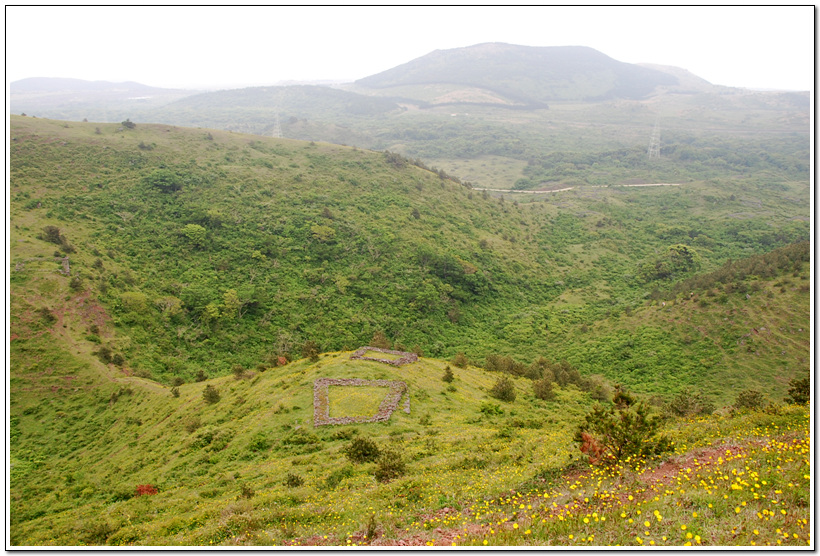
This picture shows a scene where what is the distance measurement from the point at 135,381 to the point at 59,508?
1572 cm

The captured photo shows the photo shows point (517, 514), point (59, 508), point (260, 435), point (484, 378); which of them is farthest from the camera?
point (484, 378)

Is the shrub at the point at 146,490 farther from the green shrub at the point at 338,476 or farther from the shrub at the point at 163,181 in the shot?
the shrub at the point at 163,181

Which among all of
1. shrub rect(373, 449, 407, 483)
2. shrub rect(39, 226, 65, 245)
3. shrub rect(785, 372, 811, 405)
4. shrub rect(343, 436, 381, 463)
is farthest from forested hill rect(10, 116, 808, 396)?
shrub rect(373, 449, 407, 483)

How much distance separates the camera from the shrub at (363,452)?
61.2 feet

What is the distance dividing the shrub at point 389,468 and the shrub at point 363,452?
1.36 m

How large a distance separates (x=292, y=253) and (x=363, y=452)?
4741 centimetres

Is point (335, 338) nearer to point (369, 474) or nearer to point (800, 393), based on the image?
point (369, 474)

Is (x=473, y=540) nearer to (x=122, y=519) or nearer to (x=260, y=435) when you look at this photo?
(x=122, y=519)

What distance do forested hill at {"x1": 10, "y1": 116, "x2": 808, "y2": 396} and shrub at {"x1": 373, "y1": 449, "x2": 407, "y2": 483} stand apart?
29726mm

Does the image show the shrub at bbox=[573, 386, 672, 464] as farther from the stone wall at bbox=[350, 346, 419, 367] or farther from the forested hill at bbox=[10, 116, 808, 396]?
the forested hill at bbox=[10, 116, 808, 396]

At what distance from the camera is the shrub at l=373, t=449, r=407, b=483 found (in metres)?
16.3

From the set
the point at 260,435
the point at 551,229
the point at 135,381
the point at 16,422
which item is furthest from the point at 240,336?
the point at 551,229

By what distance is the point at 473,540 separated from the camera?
8.86 metres

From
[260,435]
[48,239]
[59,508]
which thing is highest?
[48,239]
